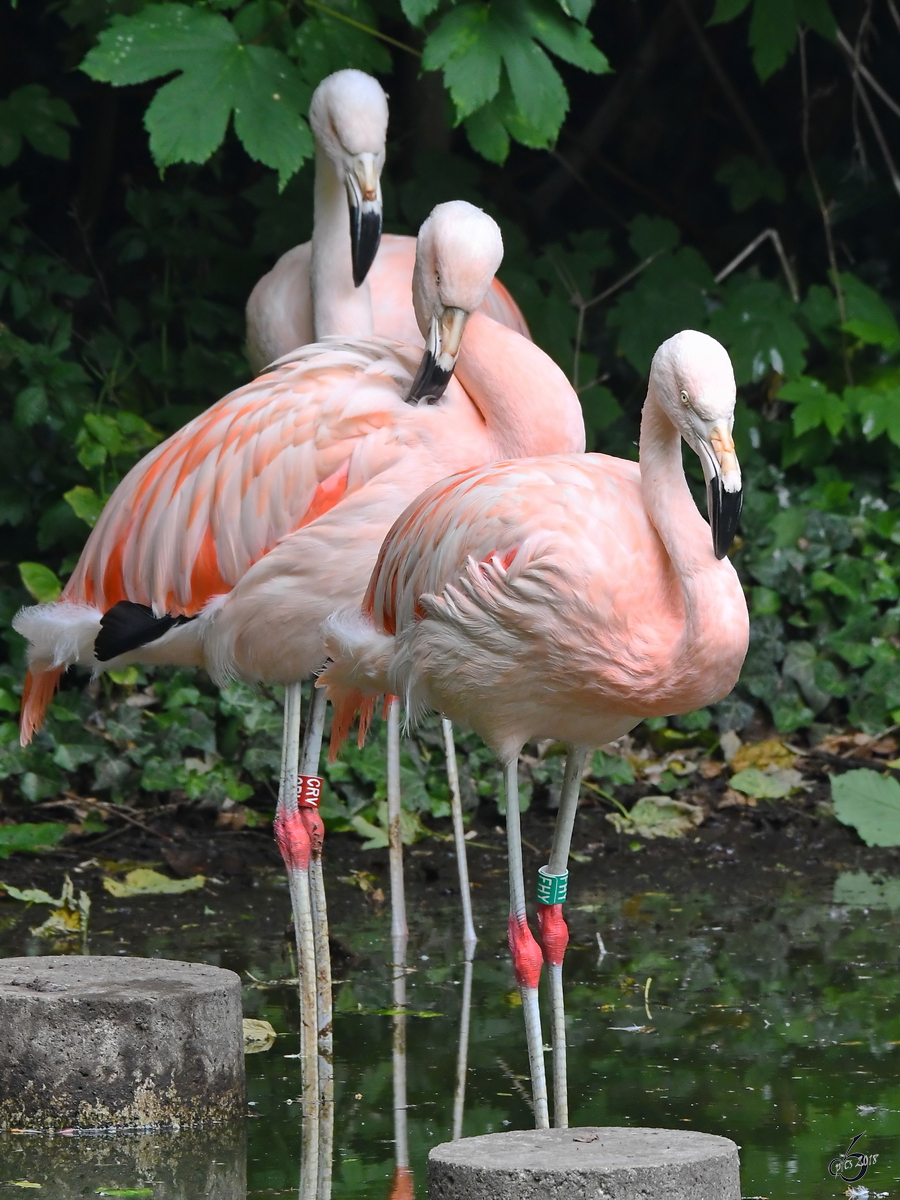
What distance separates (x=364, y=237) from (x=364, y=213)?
8 cm

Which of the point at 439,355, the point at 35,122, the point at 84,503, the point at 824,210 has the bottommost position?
the point at 84,503

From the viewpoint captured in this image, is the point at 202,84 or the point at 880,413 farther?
the point at 880,413

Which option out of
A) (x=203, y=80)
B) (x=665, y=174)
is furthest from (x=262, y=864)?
(x=665, y=174)

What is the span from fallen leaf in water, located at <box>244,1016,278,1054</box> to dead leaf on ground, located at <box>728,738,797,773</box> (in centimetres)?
280

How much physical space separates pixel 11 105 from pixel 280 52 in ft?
6.61

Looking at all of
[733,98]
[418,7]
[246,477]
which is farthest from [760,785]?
[733,98]

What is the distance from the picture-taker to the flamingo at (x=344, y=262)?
4742 millimetres

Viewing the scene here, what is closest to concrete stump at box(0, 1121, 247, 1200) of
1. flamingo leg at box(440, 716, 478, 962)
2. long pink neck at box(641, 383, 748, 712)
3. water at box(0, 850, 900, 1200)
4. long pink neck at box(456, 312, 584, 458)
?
water at box(0, 850, 900, 1200)

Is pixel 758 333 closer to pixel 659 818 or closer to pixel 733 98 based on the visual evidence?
pixel 733 98

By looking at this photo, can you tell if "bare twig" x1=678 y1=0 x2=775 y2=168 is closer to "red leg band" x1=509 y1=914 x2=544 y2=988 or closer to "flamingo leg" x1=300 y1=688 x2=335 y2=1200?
"flamingo leg" x1=300 y1=688 x2=335 y2=1200

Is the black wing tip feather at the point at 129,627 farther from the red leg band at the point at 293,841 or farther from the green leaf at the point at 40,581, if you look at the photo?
the green leaf at the point at 40,581

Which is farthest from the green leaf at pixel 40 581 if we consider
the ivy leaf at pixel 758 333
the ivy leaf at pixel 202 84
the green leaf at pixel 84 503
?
the ivy leaf at pixel 758 333

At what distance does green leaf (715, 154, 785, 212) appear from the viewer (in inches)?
298

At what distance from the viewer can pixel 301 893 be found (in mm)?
3924
